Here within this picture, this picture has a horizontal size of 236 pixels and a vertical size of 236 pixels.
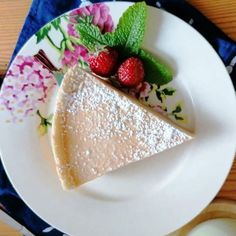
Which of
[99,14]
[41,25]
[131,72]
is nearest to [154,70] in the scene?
[131,72]

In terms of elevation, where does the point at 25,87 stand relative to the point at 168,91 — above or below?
below

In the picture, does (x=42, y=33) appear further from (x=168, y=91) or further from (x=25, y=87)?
(x=168, y=91)

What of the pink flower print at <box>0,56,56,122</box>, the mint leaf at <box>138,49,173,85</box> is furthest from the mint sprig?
the pink flower print at <box>0,56,56,122</box>

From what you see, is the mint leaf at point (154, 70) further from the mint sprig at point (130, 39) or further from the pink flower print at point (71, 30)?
the pink flower print at point (71, 30)

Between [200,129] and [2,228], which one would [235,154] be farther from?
[2,228]

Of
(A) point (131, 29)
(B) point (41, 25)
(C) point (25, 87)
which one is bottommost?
(C) point (25, 87)
